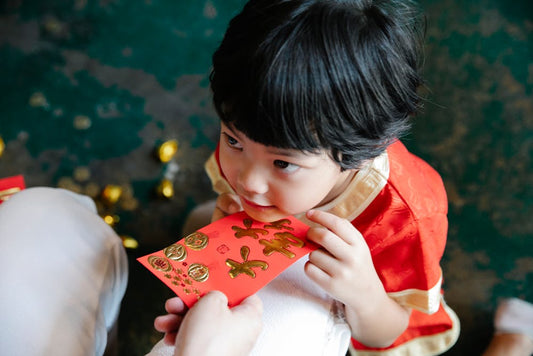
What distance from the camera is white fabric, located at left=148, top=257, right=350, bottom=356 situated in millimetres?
632

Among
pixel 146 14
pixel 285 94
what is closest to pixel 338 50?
pixel 285 94

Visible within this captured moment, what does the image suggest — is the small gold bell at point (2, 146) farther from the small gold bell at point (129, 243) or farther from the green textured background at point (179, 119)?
the small gold bell at point (129, 243)

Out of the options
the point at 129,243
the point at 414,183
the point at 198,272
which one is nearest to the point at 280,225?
the point at 198,272

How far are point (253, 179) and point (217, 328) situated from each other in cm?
18

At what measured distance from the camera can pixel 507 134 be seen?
119cm

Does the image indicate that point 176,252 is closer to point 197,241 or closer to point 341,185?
point 197,241

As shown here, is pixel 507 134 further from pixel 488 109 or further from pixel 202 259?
pixel 202 259

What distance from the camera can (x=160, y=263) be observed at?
60 cm

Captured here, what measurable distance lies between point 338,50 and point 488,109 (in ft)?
2.81

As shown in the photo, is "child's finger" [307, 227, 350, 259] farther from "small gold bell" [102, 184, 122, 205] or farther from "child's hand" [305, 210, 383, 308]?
"small gold bell" [102, 184, 122, 205]

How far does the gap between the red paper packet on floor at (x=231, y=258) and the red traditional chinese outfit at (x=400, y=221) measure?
0.44 ft

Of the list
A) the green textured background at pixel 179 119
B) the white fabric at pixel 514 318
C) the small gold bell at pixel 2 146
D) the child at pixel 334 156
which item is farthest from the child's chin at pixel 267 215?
the small gold bell at pixel 2 146

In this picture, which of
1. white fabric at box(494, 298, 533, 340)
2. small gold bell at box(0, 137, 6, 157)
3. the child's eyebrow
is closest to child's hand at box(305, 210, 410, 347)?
the child's eyebrow

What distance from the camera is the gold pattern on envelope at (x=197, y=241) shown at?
64 cm
